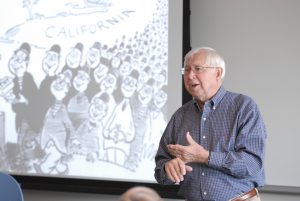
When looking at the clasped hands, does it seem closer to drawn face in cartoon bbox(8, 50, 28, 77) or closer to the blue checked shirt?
the blue checked shirt

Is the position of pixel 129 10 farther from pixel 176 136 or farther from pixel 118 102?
pixel 176 136

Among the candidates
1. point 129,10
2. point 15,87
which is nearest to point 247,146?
point 129,10

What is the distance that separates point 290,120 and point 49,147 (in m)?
1.89

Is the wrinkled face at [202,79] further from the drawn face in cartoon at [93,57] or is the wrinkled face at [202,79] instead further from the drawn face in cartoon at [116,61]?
the drawn face in cartoon at [93,57]

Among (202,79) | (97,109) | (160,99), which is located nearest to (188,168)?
(202,79)

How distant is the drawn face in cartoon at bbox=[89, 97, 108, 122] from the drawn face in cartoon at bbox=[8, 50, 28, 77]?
682mm

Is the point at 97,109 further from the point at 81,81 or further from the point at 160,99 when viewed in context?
the point at 160,99

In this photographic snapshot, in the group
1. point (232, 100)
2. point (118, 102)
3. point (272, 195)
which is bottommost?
point (272, 195)

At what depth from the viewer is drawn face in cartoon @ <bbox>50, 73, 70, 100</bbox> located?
12.4ft


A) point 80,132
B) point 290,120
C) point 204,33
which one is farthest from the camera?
point 80,132

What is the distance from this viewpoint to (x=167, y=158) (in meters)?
2.42

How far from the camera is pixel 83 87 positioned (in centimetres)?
375

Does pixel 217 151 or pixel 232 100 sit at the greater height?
pixel 232 100

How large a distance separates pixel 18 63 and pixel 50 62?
11.7 inches
